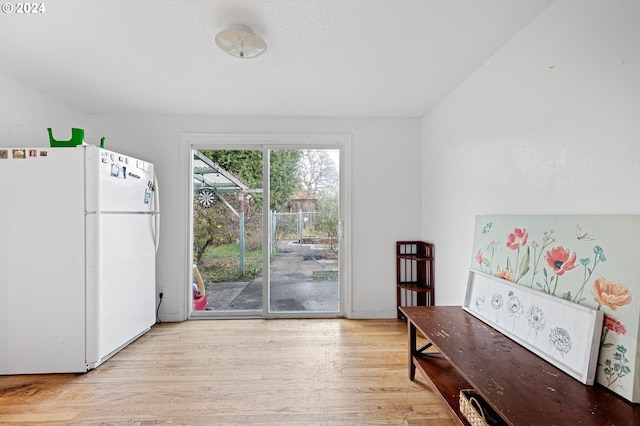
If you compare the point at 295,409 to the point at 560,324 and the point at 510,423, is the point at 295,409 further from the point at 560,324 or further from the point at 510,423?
the point at 560,324

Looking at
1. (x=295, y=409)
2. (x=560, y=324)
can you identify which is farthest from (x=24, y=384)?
(x=560, y=324)

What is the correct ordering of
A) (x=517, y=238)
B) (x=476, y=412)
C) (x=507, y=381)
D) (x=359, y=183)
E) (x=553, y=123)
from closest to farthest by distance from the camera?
(x=507, y=381)
(x=476, y=412)
(x=553, y=123)
(x=517, y=238)
(x=359, y=183)

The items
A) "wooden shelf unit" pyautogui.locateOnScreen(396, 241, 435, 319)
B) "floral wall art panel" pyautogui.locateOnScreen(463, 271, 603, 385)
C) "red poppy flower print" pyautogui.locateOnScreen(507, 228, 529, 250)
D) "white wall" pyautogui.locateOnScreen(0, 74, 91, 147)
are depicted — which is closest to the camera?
"floral wall art panel" pyautogui.locateOnScreen(463, 271, 603, 385)

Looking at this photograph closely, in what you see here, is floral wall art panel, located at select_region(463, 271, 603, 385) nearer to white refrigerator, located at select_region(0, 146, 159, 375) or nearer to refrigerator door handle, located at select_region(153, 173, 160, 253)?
white refrigerator, located at select_region(0, 146, 159, 375)

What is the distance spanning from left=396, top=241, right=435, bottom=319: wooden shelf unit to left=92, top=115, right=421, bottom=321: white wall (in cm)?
8

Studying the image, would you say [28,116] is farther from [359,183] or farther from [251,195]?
[359,183]

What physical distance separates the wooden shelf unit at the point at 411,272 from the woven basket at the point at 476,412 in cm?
162

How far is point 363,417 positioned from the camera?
1621 millimetres

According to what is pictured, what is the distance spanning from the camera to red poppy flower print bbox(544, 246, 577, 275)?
1304 mm

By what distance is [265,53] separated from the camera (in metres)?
1.90

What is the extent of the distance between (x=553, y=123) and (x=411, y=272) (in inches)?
82.5

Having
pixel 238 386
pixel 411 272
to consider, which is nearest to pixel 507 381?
pixel 238 386

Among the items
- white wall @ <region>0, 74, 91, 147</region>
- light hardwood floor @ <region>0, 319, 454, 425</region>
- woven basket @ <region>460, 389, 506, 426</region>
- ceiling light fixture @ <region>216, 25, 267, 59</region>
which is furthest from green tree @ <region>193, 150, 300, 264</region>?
woven basket @ <region>460, 389, 506, 426</region>

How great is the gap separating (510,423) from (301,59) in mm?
2272
